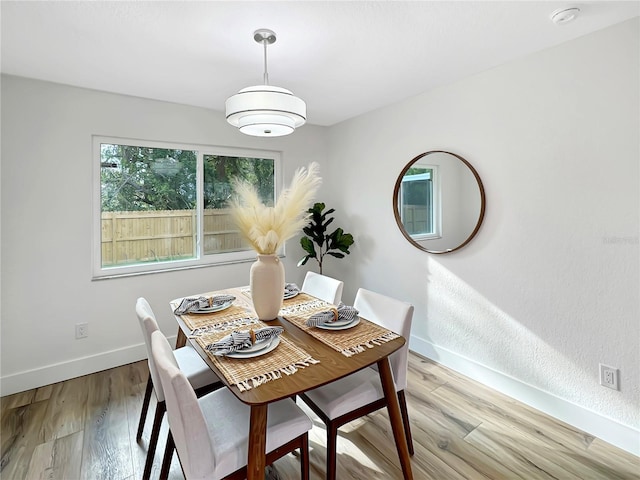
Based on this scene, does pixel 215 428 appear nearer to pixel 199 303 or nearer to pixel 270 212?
pixel 199 303

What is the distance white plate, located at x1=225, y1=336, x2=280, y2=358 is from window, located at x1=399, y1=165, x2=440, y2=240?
1.85 meters

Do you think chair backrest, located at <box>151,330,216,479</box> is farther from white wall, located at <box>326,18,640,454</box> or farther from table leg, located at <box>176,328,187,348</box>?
white wall, located at <box>326,18,640,454</box>

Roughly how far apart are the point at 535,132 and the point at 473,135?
1.41 feet

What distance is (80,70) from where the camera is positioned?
2234 millimetres

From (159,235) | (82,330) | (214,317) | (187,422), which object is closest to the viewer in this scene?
(187,422)

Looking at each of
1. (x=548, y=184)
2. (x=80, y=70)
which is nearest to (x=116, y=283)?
(x=80, y=70)

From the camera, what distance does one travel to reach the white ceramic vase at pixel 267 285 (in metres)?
1.71

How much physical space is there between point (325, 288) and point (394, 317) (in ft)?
2.31

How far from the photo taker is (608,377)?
73.1 inches

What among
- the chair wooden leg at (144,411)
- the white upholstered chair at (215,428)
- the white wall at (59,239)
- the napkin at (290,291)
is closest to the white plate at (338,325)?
the white upholstered chair at (215,428)

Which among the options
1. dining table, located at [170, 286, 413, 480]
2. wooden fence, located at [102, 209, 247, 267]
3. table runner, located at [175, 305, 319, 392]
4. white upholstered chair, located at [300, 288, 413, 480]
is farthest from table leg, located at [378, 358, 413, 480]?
wooden fence, located at [102, 209, 247, 267]

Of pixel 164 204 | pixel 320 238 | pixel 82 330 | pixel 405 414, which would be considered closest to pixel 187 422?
pixel 405 414

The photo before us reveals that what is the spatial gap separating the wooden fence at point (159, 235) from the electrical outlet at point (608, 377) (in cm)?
262

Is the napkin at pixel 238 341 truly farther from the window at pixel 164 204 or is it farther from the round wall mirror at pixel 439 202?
the round wall mirror at pixel 439 202
